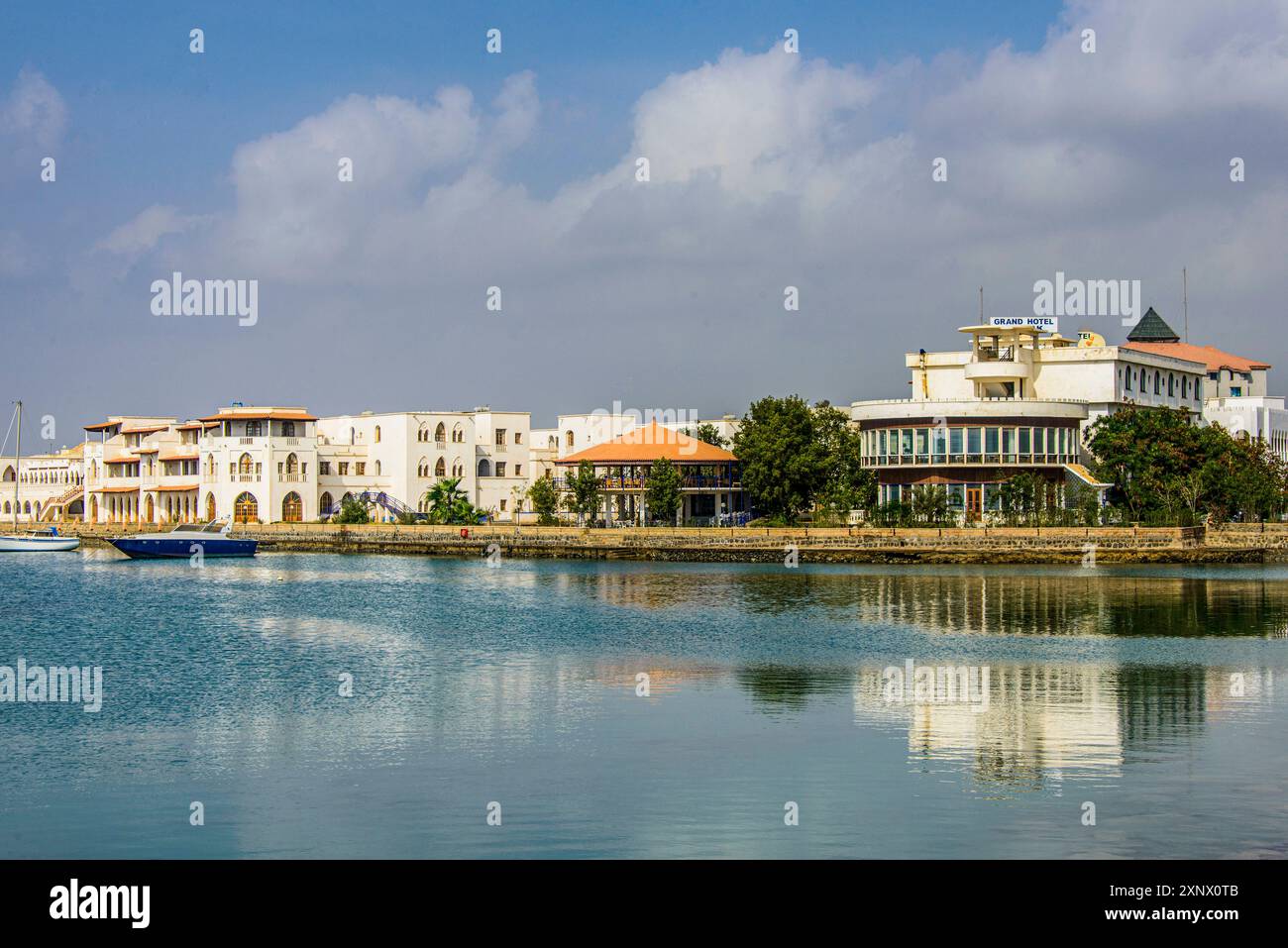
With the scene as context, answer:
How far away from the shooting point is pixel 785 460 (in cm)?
8444

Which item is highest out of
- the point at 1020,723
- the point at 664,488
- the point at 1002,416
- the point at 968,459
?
the point at 1002,416

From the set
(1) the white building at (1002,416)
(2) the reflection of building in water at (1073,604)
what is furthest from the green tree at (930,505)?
(2) the reflection of building in water at (1073,604)

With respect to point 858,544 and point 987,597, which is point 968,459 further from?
Result: point 987,597

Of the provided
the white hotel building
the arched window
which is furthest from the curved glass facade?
the arched window

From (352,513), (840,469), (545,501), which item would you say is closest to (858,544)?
(840,469)

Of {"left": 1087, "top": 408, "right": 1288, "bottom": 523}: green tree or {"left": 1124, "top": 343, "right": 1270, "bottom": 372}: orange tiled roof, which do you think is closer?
{"left": 1087, "top": 408, "right": 1288, "bottom": 523}: green tree

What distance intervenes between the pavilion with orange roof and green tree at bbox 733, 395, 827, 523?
3.00 m

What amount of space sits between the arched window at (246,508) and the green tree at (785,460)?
35603mm

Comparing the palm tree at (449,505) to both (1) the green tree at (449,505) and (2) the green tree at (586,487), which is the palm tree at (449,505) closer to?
(1) the green tree at (449,505)

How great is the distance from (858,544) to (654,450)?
18.6 metres

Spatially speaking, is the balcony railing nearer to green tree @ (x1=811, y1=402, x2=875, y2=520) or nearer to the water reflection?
green tree @ (x1=811, y1=402, x2=875, y2=520)

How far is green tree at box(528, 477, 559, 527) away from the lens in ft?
308
